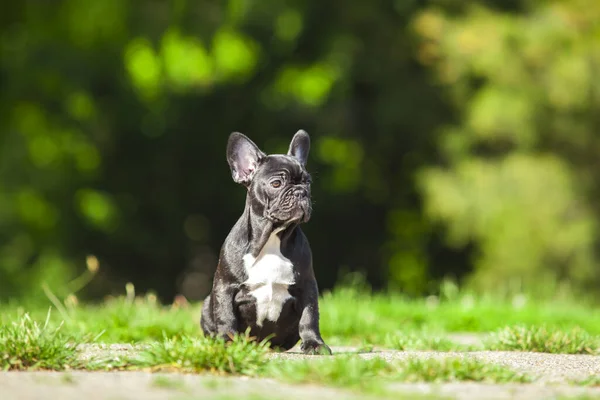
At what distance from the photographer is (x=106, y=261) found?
66.9 feet

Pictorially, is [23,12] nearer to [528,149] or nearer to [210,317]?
[528,149]

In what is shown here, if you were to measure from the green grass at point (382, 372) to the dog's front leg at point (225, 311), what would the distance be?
0.83 m

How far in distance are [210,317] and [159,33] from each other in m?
16.2

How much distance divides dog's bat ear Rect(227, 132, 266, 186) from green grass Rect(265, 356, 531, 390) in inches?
57.9

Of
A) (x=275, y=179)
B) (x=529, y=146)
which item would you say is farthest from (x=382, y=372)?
(x=529, y=146)

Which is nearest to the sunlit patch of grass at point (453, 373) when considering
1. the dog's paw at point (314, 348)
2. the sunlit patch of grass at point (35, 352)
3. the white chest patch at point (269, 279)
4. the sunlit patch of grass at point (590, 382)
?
the sunlit patch of grass at point (590, 382)

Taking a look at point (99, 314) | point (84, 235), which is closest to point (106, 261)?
point (84, 235)

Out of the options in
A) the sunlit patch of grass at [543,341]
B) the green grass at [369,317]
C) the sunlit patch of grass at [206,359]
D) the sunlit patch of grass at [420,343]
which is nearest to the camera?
the sunlit patch of grass at [206,359]

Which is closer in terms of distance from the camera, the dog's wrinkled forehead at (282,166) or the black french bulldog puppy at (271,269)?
the black french bulldog puppy at (271,269)

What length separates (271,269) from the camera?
17.6 ft

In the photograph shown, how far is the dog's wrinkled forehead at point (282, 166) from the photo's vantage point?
5493mm

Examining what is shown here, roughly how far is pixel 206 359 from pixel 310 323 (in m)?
1.02

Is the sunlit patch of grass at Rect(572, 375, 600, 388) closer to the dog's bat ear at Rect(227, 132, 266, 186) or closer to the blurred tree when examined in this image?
the dog's bat ear at Rect(227, 132, 266, 186)

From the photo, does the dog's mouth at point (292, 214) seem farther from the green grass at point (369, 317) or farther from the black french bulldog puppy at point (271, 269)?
the green grass at point (369, 317)
